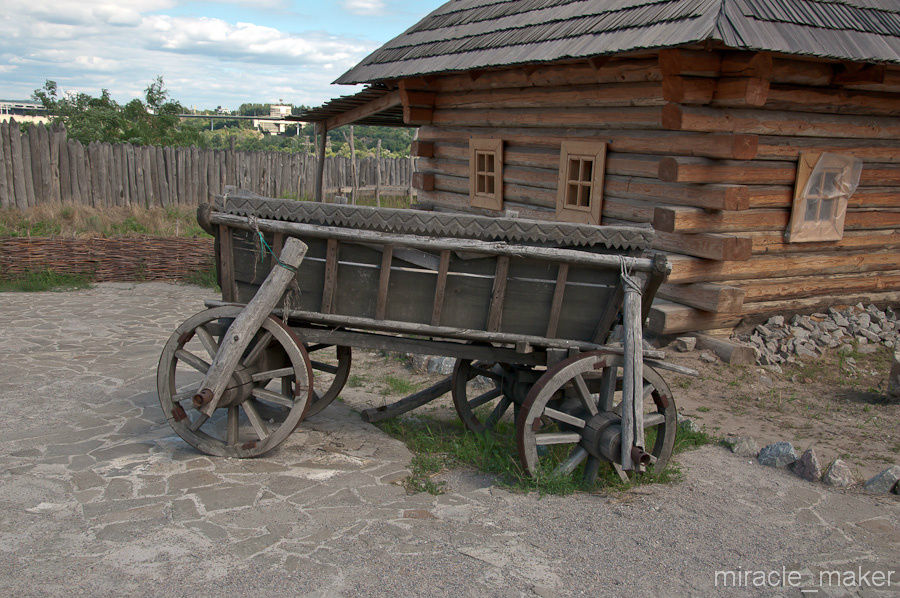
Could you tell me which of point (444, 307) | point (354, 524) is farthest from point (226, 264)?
point (354, 524)

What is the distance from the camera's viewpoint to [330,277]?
437 centimetres

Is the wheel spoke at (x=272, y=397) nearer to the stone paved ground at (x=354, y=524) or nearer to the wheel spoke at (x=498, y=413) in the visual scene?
the stone paved ground at (x=354, y=524)

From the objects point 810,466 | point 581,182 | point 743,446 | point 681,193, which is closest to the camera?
point 810,466

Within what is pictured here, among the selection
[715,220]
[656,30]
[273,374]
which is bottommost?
[273,374]

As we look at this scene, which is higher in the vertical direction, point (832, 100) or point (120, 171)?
point (832, 100)

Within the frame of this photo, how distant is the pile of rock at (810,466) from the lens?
14.4ft

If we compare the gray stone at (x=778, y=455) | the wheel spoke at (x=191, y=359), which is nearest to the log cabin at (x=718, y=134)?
the gray stone at (x=778, y=455)

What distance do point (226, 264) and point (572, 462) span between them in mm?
2472

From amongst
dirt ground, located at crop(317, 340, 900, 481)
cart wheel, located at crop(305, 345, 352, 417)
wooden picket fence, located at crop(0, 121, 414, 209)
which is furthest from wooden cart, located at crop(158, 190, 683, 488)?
wooden picket fence, located at crop(0, 121, 414, 209)

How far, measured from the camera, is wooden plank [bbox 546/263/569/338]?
4.21 meters

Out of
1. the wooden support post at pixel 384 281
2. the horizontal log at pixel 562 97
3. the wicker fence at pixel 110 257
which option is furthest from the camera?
the wicker fence at pixel 110 257

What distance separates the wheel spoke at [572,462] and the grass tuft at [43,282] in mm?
8379

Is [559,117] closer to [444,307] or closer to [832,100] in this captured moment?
[832,100]

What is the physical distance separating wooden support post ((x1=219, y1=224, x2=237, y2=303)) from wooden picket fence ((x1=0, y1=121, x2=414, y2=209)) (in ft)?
37.1
